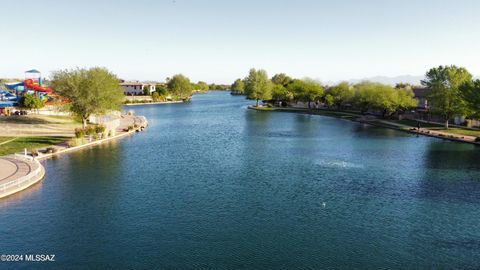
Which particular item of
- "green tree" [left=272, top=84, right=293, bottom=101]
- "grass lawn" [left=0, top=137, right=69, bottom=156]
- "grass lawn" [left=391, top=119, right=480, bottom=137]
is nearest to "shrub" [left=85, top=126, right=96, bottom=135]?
"grass lawn" [left=0, top=137, right=69, bottom=156]

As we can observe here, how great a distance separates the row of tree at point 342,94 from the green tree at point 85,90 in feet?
263

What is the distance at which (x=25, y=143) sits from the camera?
65312 millimetres

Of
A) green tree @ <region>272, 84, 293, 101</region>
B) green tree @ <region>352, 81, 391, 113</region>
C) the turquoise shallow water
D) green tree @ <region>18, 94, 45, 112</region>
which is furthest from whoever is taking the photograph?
green tree @ <region>272, 84, 293, 101</region>

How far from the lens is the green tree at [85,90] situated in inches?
3044

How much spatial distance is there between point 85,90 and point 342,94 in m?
105

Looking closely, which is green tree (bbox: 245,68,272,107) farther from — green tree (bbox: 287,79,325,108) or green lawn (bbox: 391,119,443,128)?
green lawn (bbox: 391,119,443,128)

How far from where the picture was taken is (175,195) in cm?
4078

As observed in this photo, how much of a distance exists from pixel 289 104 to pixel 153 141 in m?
119

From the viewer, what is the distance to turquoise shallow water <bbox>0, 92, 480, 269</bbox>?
1065 inches

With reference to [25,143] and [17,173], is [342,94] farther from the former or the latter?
[17,173]

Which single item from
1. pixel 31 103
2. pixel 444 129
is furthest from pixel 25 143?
pixel 444 129

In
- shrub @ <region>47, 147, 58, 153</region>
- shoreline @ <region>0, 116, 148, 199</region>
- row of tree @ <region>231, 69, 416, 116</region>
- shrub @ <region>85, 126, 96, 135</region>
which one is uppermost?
row of tree @ <region>231, 69, 416, 116</region>

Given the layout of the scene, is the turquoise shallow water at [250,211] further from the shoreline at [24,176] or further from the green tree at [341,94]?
the green tree at [341,94]

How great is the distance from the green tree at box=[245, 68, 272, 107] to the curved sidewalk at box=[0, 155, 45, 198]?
127 metres
